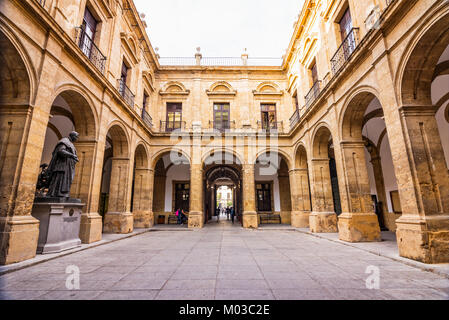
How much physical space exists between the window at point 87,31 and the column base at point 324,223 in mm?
10858

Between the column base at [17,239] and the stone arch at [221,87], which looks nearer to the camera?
the column base at [17,239]

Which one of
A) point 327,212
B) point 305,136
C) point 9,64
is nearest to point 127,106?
point 9,64

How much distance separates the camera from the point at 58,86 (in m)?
5.56

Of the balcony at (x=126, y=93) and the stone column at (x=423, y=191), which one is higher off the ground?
the balcony at (x=126, y=93)

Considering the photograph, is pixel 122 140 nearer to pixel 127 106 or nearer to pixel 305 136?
pixel 127 106

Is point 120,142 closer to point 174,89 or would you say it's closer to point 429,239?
point 174,89

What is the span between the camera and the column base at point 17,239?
3995 millimetres

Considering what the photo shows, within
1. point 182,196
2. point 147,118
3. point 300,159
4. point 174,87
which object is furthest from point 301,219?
point 174,87

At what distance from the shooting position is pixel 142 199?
11594 mm

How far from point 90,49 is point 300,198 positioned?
1167 cm

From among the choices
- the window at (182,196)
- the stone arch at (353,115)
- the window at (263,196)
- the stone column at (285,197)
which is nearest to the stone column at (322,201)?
the stone arch at (353,115)

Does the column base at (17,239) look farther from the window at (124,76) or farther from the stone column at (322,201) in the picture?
the stone column at (322,201)

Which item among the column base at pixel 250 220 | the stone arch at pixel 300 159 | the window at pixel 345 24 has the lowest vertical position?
the column base at pixel 250 220
